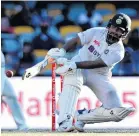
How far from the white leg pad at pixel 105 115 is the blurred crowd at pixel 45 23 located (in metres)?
6.76

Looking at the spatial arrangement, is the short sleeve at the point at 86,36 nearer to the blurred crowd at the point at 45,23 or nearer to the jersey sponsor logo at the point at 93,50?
the jersey sponsor logo at the point at 93,50

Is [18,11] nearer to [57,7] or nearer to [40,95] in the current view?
[57,7]

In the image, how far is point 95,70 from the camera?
A: 8711mm

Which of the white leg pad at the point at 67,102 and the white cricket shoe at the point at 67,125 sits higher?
the white leg pad at the point at 67,102

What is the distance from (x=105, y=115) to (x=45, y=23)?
760cm

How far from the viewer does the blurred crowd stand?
15672mm

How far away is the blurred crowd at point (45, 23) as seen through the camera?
51.4 feet

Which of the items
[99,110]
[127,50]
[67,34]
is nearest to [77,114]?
[99,110]

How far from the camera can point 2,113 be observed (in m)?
10.9

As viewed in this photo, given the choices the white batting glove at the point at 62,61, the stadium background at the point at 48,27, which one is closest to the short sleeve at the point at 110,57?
the white batting glove at the point at 62,61

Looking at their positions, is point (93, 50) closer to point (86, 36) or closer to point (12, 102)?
point (86, 36)

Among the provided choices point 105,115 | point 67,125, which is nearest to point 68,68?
point 67,125

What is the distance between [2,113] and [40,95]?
0.69 metres

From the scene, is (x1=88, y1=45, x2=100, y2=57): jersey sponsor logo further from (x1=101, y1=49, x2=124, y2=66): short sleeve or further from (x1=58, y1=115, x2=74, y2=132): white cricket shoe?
(x1=58, y1=115, x2=74, y2=132): white cricket shoe
